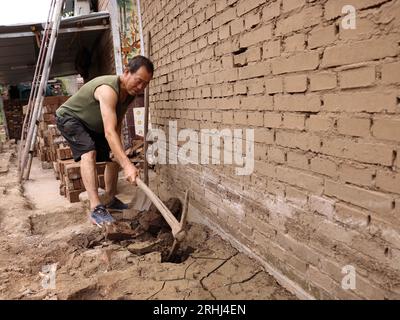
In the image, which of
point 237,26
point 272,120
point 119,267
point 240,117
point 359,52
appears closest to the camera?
point 359,52

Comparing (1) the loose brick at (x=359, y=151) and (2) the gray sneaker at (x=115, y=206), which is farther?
(2) the gray sneaker at (x=115, y=206)

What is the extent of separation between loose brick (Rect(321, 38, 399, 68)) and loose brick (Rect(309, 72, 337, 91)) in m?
0.05

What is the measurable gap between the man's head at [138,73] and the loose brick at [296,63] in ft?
5.31

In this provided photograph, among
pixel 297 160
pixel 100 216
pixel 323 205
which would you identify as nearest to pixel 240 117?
pixel 297 160

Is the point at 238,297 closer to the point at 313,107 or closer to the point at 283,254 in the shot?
the point at 283,254

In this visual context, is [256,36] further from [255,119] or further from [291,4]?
[255,119]

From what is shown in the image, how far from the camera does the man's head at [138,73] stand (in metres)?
3.23

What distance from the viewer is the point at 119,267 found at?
2.56 m

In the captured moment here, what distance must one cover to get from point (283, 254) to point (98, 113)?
8.22 feet

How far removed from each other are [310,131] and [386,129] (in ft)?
1.44

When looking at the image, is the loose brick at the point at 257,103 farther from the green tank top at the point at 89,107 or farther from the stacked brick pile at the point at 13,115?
the stacked brick pile at the point at 13,115

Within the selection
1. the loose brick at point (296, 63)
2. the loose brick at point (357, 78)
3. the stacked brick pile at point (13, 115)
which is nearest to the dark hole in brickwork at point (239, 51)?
the loose brick at point (296, 63)
